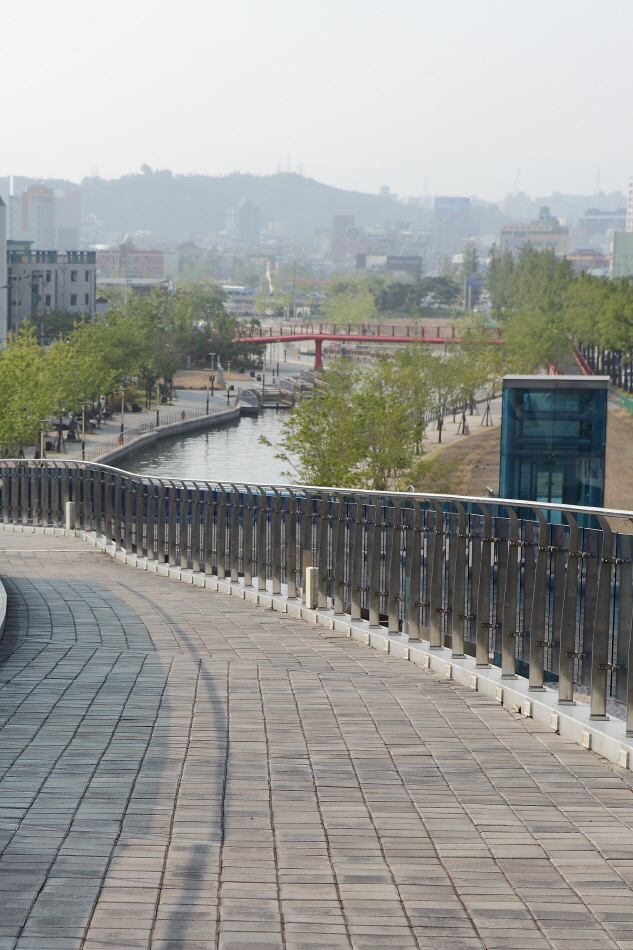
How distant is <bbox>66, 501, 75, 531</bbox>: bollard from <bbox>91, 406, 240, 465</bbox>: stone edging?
1699 inches

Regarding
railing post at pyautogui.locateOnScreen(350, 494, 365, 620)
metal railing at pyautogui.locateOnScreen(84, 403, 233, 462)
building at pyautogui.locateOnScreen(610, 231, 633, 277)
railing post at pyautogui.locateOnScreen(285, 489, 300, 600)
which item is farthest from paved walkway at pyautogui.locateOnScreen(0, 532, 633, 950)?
building at pyautogui.locateOnScreen(610, 231, 633, 277)

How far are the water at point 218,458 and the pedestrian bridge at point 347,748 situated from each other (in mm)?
47402

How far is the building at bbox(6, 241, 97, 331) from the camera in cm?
10675

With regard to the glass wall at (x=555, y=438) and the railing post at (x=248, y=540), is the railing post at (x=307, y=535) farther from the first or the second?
the glass wall at (x=555, y=438)

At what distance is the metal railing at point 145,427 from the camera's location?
66006 mm

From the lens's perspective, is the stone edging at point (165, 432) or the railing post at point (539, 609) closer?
the railing post at point (539, 609)

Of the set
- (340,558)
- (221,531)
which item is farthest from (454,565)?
(221,531)

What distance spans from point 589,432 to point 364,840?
10044 millimetres

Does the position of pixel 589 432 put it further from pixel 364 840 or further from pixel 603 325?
pixel 603 325

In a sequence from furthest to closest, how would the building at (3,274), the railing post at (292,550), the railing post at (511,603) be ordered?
the building at (3,274) < the railing post at (292,550) < the railing post at (511,603)

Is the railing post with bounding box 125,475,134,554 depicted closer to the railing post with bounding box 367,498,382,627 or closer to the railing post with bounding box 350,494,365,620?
the railing post with bounding box 350,494,365,620

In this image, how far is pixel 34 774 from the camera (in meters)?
4.83

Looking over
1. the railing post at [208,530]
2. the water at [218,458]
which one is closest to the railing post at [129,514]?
the railing post at [208,530]

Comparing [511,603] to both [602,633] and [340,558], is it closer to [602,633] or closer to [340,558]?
[602,633]
